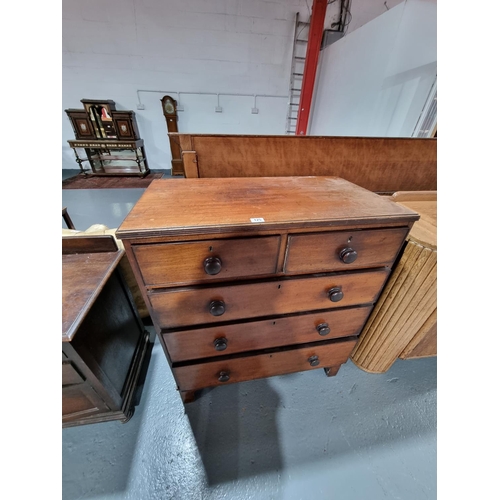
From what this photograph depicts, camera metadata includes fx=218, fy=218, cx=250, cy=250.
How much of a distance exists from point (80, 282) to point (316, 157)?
1218 millimetres

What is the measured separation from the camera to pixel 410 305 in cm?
99

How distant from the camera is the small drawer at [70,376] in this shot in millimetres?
747

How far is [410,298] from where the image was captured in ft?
3.21

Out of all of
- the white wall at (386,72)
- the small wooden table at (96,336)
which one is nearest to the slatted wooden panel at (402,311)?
the small wooden table at (96,336)

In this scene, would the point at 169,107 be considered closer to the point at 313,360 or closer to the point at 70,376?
the point at 70,376

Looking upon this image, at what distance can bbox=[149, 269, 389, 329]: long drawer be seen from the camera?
0.73 metres

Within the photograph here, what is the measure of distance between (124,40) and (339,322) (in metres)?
5.51

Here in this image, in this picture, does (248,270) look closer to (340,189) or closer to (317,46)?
(340,189)

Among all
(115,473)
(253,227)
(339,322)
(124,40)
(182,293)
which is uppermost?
(124,40)

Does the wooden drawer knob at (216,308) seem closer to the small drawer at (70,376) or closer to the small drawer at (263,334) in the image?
the small drawer at (263,334)

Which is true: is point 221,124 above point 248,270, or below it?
above

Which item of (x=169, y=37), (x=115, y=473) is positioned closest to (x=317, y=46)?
(x=169, y=37)

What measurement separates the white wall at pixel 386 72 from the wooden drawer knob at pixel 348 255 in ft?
7.47

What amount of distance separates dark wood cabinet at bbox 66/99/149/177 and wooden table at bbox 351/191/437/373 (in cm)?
476
